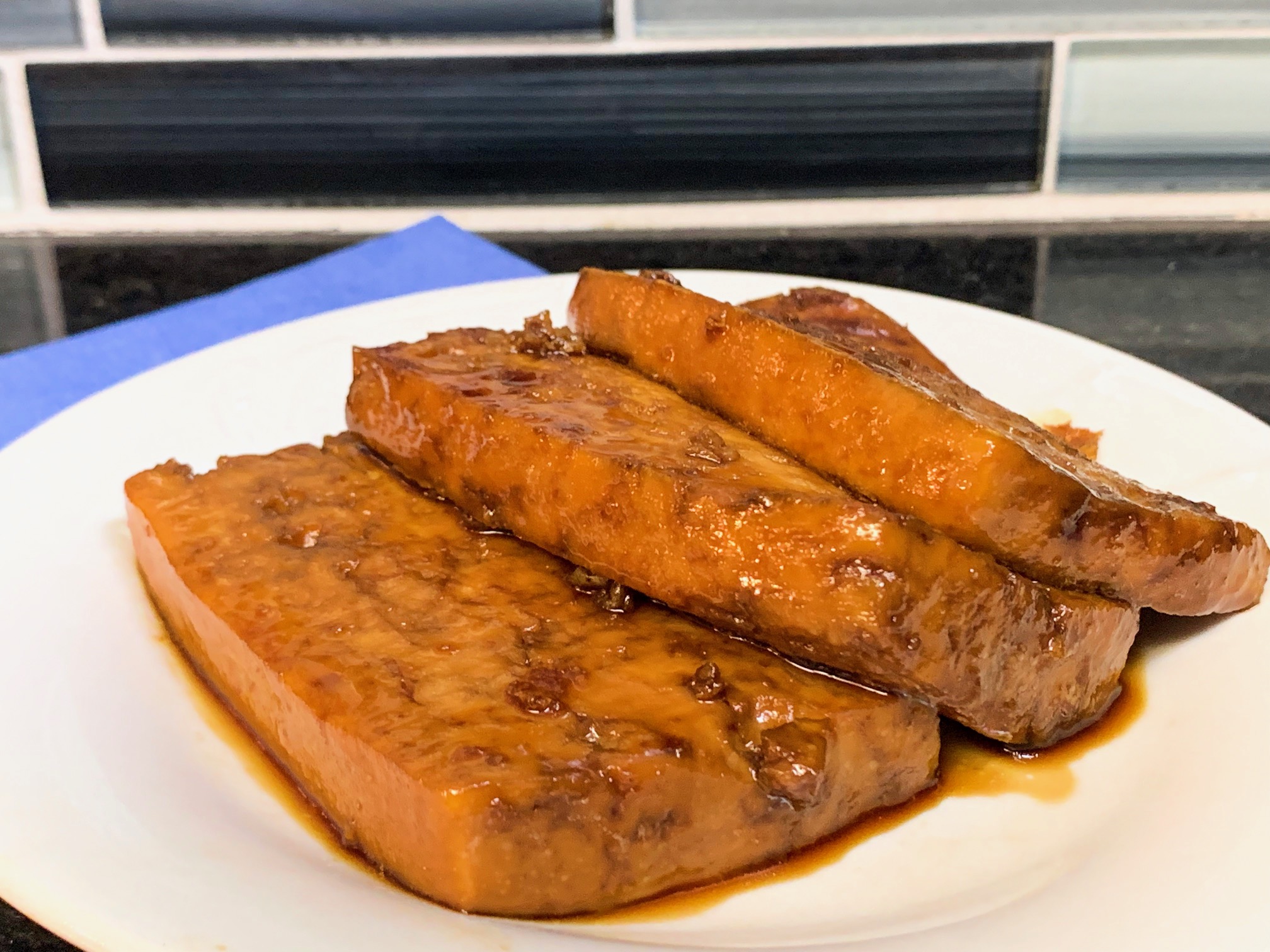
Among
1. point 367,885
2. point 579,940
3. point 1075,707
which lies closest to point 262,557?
point 367,885

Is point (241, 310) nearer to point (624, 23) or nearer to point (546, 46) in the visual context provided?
point (546, 46)

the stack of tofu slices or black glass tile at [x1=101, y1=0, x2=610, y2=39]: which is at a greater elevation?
black glass tile at [x1=101, y1=0, x2=610, y2=39]

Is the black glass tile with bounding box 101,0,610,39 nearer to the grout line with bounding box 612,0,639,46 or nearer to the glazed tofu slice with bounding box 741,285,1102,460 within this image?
the grout line with bounding box 612,0,639,46

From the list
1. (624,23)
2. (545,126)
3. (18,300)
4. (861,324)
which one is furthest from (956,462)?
(18,300)

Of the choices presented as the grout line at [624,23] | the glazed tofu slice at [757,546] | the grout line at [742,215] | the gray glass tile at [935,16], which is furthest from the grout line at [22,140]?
the glazed tofu slice at [757,546]

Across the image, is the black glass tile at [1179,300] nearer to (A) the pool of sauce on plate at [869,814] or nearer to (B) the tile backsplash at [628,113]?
(B) the tile backsplash at [628,113]

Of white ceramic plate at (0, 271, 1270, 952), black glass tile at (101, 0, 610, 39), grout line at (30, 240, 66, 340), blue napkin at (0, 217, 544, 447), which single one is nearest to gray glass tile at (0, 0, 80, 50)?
black glass tile at (101, 0, 610, 39)
